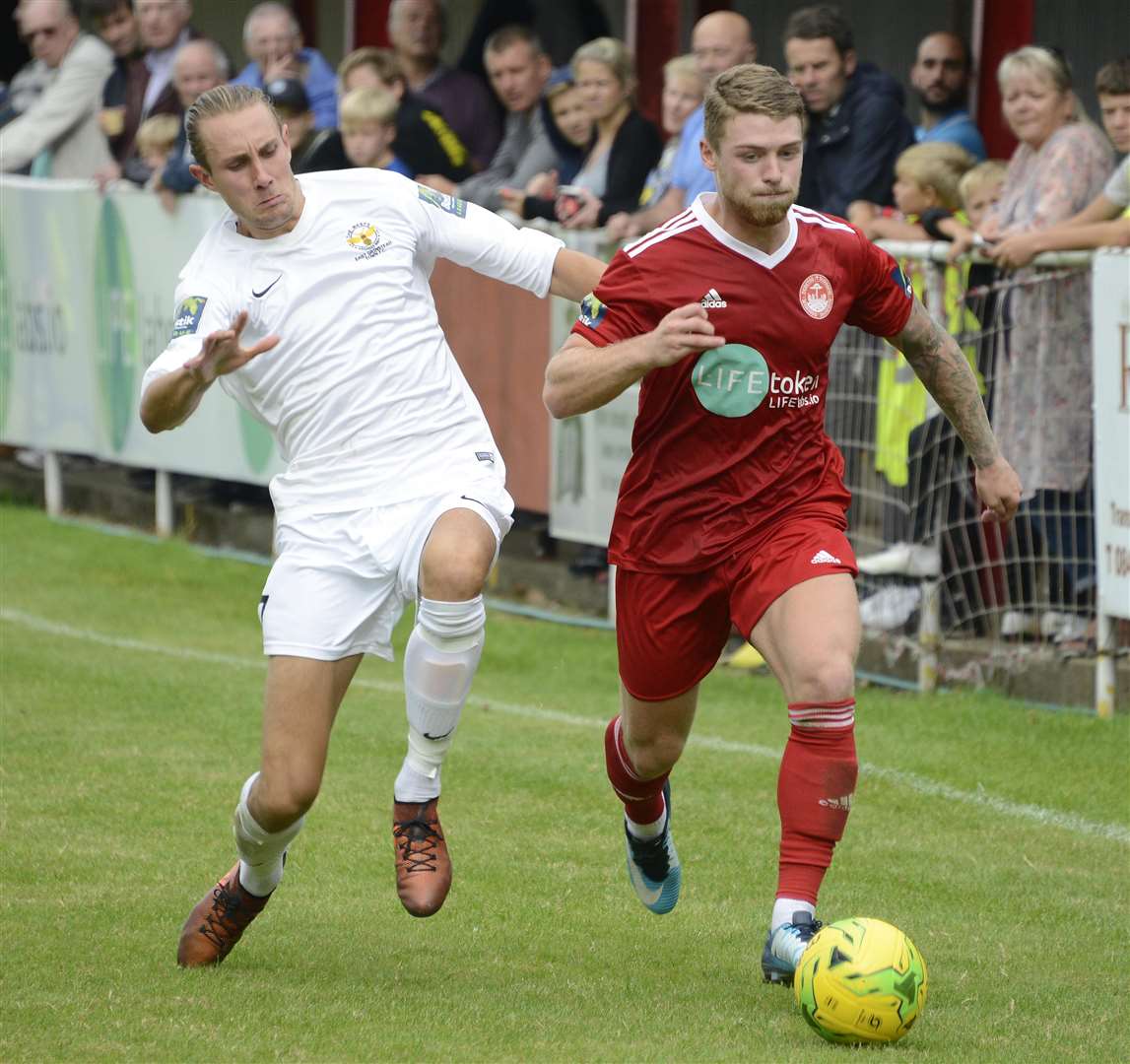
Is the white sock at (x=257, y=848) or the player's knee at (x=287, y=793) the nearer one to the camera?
the player's knee at (x=287, y=793)

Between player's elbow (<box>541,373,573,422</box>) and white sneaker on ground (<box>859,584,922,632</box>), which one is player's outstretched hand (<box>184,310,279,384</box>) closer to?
player's elbow (<box>541,373,573,422</box>)

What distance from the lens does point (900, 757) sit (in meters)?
8.30

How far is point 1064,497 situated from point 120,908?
446 centimetres

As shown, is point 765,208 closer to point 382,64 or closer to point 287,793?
point 287,793

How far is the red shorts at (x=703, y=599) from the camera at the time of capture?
5.32 metres

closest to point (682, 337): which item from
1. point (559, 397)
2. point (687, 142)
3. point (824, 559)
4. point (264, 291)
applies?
point (559, 397)

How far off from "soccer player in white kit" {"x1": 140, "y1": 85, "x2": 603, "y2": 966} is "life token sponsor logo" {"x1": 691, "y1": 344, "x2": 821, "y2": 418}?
0.63 m

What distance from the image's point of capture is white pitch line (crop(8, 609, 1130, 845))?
7.41m

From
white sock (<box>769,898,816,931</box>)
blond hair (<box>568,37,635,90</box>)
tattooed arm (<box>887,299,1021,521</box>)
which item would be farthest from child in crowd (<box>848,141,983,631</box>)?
white sock (<box>769,898,816,931</box>)

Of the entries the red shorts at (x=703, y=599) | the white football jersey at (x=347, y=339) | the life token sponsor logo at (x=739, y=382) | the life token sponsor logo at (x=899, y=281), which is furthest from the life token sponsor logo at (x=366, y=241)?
the life token sponsor logo at (x=899, y=281)

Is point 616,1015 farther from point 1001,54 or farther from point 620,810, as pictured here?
point 1001,54

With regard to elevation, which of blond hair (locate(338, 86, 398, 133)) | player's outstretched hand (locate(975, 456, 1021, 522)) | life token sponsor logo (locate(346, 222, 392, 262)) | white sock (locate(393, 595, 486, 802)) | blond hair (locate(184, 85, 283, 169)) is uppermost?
blond hair (locate(184, 85, 283, 169))

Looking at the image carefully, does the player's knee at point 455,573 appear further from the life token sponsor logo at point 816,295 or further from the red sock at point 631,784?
the life token sponsor logo at point 816,295

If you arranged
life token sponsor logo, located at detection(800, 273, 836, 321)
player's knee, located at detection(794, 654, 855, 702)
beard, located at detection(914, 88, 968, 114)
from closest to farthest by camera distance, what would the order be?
player's knee, located at detection(794, 654, 855, 702) → life token sponsor logo, located at detection(800, 273, 836, 321) → beard, located at detection(914, 88, 968, 114)
